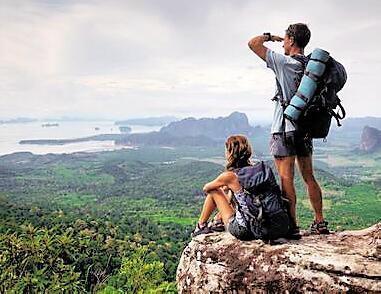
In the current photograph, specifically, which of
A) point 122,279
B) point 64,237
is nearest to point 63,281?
point 64,237

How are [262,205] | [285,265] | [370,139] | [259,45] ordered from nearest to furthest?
[285,265] < [262,205] < [259,45] < [370,139]

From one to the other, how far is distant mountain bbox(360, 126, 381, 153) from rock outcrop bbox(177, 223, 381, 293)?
142720 millimetres

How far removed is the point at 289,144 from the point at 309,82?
0.72 m

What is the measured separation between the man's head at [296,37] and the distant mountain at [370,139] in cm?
14266

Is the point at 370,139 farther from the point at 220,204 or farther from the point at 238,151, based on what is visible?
the point at 238,151

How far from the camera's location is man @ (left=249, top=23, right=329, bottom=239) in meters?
5.11

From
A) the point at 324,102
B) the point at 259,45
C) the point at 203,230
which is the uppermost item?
the point at 259,45

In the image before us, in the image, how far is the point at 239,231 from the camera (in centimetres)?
529

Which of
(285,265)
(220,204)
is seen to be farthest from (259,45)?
(285,265)

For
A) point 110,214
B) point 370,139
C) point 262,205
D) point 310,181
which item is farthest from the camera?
point 370,139

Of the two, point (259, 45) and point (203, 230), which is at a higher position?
point (259, 45)

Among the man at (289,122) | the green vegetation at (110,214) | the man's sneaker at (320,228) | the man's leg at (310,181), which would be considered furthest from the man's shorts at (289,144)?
the green vegetation at (110,214)

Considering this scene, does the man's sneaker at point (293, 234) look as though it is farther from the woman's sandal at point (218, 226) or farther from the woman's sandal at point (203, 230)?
the woman's sandal at point (203, 230)

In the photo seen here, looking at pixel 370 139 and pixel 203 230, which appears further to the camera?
pixel 370 139
